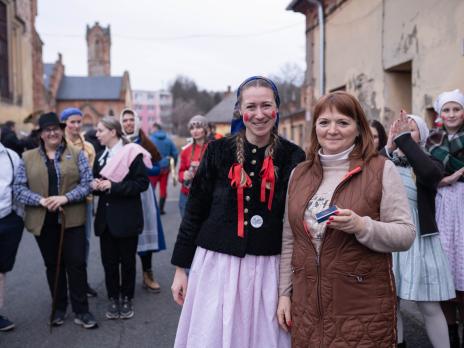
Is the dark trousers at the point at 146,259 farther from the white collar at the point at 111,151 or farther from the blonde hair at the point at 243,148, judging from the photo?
the blonde hair at the point at 243,148

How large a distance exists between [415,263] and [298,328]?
1271 millimetres

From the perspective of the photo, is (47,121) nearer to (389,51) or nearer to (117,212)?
(117,212)

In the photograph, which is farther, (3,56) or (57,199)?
(3,56)

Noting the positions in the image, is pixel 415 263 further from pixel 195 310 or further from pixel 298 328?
pixel 195 310

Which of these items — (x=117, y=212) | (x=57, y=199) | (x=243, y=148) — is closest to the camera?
(x=243, y=148)

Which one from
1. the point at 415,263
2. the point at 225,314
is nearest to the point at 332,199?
the point at 225,314

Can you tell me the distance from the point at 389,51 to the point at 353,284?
6.70 metres

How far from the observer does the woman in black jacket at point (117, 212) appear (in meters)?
4.35

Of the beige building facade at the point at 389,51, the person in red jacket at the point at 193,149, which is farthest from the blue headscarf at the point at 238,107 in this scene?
the beige building facade at the point at 389,51

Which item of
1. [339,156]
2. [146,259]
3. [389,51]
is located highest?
[389,51]

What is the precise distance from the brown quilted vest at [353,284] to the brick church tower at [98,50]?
3212 inches

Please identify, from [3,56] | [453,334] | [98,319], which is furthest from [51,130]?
[3,56]

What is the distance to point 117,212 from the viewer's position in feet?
14.3

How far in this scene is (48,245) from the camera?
4273mm
